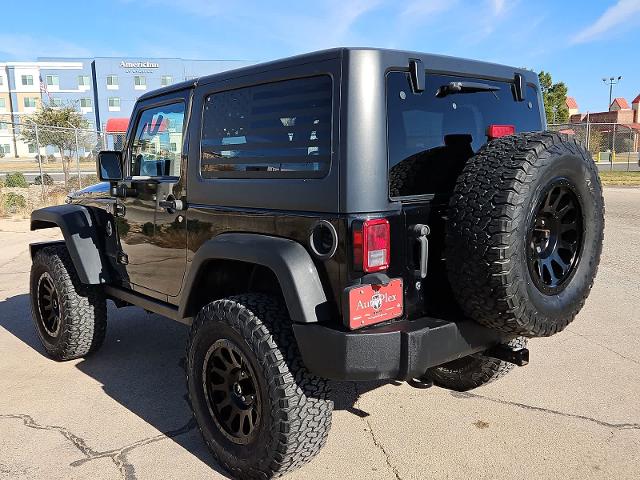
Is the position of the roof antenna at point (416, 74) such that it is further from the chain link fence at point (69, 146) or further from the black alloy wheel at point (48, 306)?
the chain link fence at point (69, 146)

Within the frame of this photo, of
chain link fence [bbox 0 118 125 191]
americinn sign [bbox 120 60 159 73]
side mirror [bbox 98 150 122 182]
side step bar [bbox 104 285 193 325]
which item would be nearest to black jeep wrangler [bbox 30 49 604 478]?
side step bar [bbox 104 285 193 325]

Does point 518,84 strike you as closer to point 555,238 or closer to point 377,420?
point 555,238

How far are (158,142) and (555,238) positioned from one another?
2490 mm

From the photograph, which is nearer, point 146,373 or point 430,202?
point 430,202

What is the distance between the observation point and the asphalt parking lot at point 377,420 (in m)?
2.82

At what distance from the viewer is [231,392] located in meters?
2.74

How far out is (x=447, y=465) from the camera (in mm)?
2816

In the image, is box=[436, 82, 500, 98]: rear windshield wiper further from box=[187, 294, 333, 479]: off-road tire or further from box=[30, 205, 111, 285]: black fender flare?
box=[30, 205, 111, 285]: black fender flare

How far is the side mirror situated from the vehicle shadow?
4.85 feet

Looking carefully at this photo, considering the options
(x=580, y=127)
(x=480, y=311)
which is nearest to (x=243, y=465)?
→ (x=480, y=311)

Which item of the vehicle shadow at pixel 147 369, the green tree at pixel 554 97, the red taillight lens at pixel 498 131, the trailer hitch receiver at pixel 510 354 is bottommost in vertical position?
the vehicle shadow at pixel 147 369

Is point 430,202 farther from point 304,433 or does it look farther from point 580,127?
point 580,127

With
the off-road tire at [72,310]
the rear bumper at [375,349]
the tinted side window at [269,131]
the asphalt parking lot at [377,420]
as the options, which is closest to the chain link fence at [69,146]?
the off-road tire at [72,310]

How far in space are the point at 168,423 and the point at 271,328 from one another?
129 centimetres
